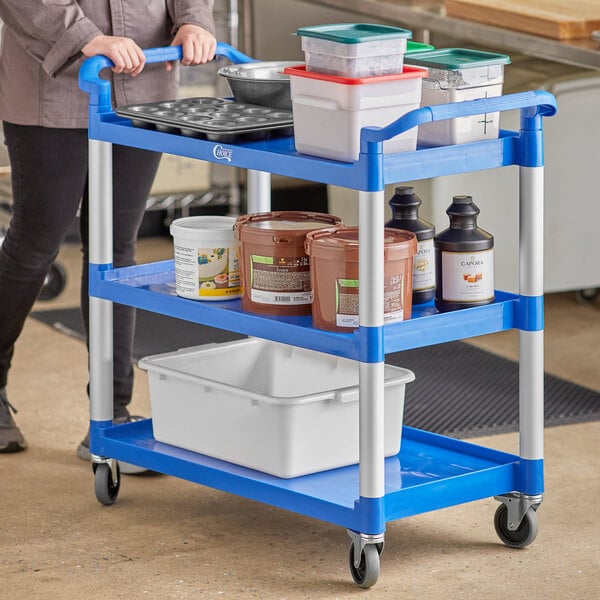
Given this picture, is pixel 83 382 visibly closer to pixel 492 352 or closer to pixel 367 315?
pixel 492 352

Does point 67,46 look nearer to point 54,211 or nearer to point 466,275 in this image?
point 54,211

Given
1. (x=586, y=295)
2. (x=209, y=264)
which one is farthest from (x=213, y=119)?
(x=586, y=295)

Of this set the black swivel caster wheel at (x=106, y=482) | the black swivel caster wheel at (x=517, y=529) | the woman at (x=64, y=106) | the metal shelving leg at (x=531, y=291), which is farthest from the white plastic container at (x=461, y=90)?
the black swivel caster wheel at (x=106, y=482)

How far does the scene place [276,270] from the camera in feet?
7.43

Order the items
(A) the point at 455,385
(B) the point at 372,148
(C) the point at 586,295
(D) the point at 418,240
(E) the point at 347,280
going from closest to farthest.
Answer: (B) the point at 372,148, (E) the point at 347,280, (D) the point at 418,240, (A) the point at 455,385, (C) the point at 586,295

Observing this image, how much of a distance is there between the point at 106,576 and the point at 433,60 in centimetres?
99

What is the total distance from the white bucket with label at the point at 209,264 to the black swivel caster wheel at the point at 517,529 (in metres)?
0.59

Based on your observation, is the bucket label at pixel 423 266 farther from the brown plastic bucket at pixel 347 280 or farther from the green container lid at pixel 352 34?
the green container lid at pixel 352 34

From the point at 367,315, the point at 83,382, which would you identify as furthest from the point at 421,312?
the point at 83,382

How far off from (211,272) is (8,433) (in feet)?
2.44

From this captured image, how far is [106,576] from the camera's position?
2.26 m

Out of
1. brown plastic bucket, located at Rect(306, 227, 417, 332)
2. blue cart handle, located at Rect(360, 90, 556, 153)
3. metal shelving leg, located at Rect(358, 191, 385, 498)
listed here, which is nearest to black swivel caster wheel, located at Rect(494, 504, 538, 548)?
metal shelving leg, located at Rect(358, 191, 385, 498)

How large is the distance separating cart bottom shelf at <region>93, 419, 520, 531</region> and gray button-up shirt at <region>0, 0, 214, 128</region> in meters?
0.62

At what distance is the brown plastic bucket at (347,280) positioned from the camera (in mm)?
2148
